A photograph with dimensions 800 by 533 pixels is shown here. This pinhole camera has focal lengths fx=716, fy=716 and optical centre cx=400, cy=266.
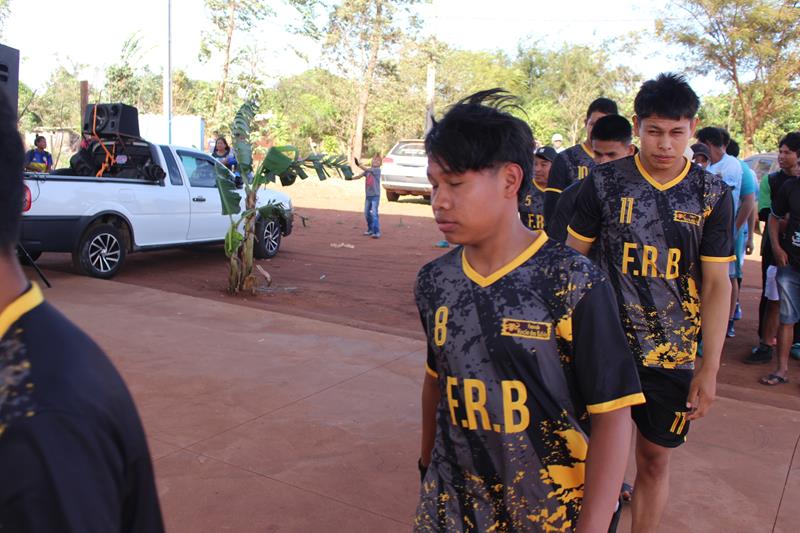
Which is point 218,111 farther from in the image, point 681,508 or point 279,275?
point 681,508

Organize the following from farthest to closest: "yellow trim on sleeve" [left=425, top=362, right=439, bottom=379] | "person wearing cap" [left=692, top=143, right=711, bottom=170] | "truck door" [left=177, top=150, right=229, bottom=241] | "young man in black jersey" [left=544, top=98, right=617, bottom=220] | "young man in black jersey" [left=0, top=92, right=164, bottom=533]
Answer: "truck door" [left=177, top=150, right=229, bottom=241] < "person wearing cap" [left=692, top=143, right=711, bottom=170] < "young man in black jersey" [left=544, top=98, right=617, bottom=220] < "yellow trim on sleeve" [left=425, top=362, right=439, bottom=379] < "young man in black jersey" [left=0, top=92, right=164, bottom=533]

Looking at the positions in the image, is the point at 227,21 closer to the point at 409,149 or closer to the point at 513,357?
the point at 409,149

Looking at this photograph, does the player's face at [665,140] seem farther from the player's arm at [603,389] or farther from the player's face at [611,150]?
the player's arm at [603,389]

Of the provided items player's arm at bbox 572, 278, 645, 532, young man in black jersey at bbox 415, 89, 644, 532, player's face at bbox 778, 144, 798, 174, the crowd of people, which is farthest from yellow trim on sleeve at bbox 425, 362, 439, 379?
player's face at bbox 778, 144, 798, 174

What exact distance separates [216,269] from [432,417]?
31.5 feet

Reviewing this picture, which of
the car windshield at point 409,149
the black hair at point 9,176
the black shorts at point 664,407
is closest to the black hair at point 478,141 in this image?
the black hair at point 9,176

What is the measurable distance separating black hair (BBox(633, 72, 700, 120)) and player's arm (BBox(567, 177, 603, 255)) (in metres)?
0.37

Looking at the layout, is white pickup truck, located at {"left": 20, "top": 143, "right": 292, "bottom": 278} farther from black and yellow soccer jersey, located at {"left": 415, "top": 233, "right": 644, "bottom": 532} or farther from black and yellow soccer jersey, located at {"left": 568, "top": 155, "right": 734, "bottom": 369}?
black and yellow soccer jersey, located at {"left": 415, "top": 233, "right": 644, "bottom": 532}

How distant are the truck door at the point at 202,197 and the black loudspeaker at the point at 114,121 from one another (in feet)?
3.42

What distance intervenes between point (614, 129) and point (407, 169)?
18038 millimetres

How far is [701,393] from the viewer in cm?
273

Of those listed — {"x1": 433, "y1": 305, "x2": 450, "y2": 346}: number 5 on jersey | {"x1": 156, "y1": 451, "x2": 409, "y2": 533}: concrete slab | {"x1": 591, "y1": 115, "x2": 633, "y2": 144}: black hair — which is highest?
{"x1": 591, "y1": 115, "x2": 633, "y2": 144}: black hair

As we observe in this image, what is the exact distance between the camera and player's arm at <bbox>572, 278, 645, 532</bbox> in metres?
1.72

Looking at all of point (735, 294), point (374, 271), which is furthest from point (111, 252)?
point (735, 294)
